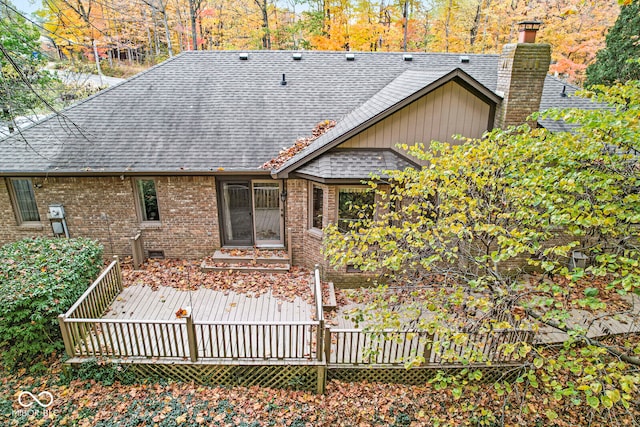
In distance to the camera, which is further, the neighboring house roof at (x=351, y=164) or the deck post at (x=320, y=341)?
the neighboring house roof at (x=351, y=164)

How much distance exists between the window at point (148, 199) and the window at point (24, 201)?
2.81m

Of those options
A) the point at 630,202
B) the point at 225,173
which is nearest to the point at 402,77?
the point at 225,173

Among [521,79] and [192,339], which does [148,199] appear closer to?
[192,339]

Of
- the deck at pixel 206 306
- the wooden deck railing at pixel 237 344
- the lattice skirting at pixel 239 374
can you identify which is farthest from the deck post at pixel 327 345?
the deck at pixel 206 306

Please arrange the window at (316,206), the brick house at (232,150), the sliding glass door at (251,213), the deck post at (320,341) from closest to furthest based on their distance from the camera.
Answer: the deck post at (320,341), the brick house at (232,150), the window at (316,206), the sliding glass door at (251,213)

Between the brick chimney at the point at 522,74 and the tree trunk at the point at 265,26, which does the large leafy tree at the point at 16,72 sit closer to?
the brick chimney at the point at 522,74

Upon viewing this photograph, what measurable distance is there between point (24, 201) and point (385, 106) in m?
9.86

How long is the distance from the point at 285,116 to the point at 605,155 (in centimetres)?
792

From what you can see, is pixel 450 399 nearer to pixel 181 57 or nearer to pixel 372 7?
pixel 181 57

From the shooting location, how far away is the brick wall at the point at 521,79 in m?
8.27

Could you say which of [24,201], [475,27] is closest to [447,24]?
[475,27]

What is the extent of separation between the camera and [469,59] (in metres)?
12.8

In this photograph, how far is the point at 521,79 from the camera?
845cm
